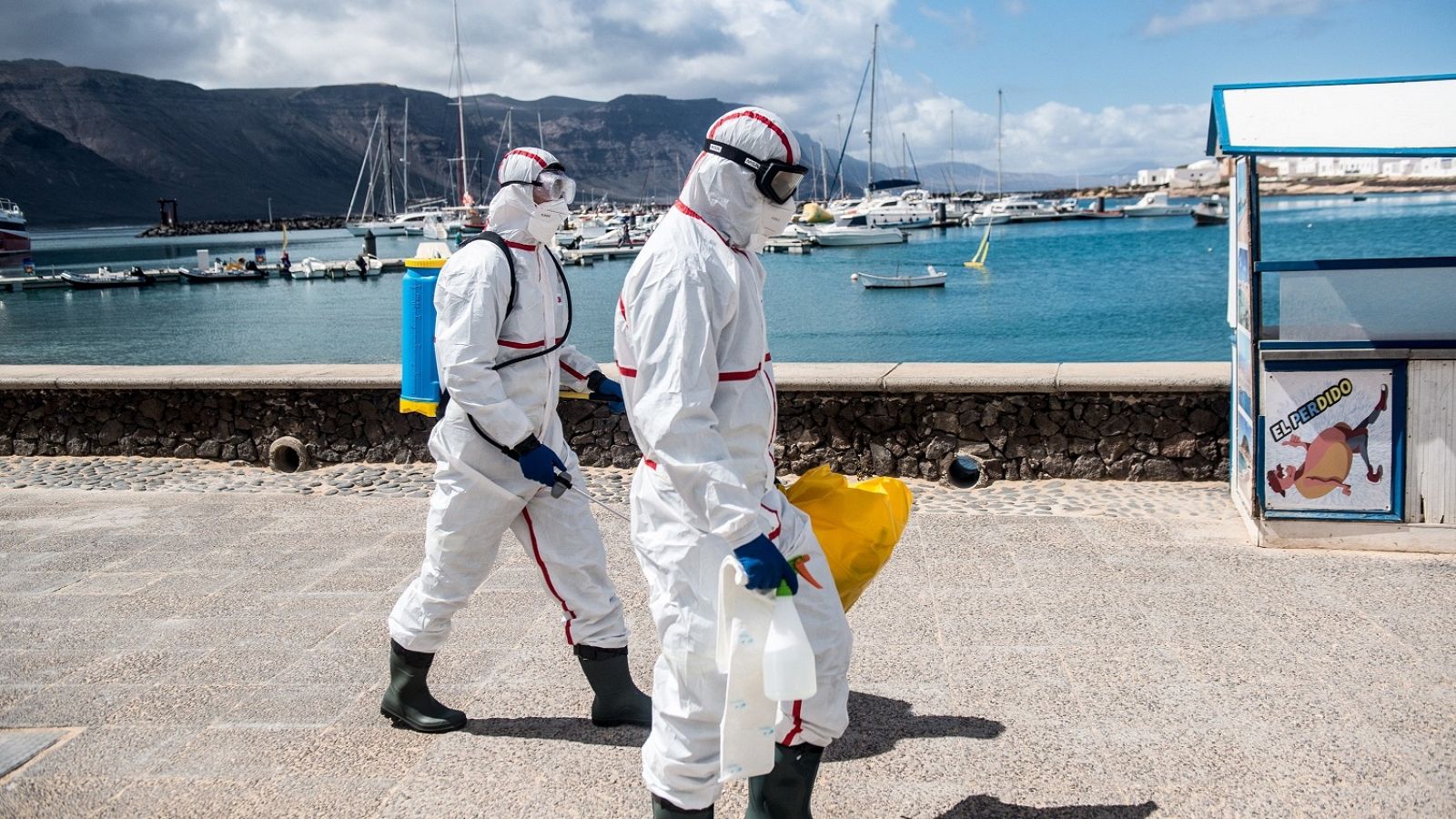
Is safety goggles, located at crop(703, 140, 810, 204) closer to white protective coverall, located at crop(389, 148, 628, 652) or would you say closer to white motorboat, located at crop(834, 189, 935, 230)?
white protective coverall, located at crop(389, 148, 628, 652)

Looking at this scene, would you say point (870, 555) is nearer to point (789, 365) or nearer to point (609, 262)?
point (789, 365)

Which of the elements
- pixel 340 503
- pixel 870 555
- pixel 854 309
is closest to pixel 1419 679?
pixel 870 555

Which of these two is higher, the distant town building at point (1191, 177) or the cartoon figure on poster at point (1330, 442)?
the distant town building at point (1191, 177)

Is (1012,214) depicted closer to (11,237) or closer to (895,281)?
(895,281)

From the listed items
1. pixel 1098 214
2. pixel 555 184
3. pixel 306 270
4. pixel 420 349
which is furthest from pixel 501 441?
pixel 1098 214

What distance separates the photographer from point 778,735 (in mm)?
2787

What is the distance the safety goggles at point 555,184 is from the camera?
3891mm

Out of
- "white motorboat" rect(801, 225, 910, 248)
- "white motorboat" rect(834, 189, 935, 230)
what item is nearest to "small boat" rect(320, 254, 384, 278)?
"white motorboat" rect(801, 225, 910, 248)

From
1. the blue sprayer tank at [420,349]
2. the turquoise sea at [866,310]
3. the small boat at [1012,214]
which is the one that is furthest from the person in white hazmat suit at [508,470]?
the small boat at [1012,214]

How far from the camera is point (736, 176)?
2.77 m

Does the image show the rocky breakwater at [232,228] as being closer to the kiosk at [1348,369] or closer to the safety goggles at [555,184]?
the kiosk at [1348,369]

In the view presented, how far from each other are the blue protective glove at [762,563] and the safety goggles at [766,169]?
2.79 feet

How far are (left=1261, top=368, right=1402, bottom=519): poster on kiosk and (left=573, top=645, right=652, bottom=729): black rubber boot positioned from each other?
3.47 meters

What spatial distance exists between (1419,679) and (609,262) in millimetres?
64653
